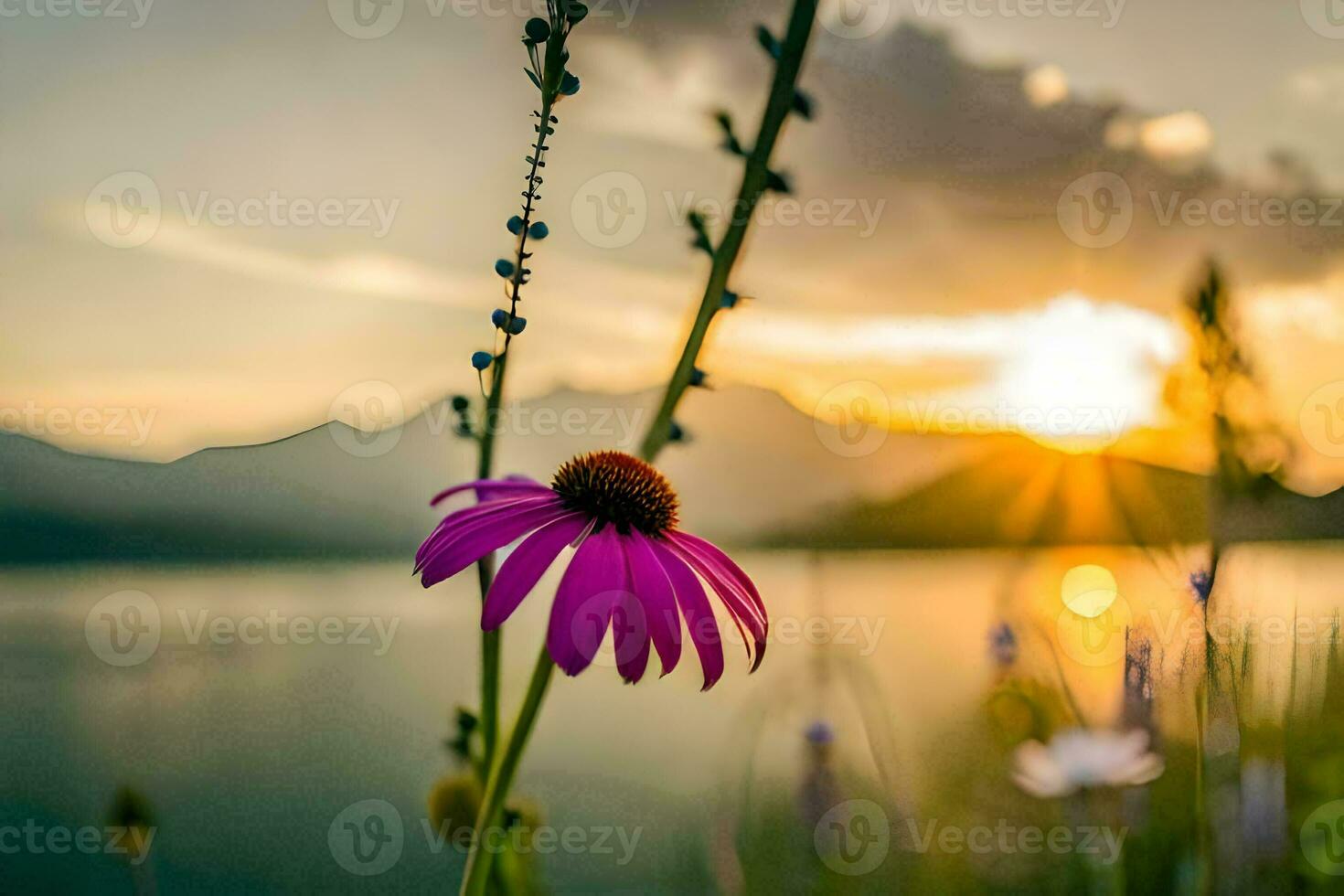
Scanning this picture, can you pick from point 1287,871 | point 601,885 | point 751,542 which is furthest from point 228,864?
point 1287,871

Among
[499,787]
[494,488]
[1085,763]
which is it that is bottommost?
[1085,763]

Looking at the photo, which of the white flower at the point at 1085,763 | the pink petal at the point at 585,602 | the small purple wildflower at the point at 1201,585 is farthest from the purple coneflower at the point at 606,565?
the white flower at the point at 1085,763

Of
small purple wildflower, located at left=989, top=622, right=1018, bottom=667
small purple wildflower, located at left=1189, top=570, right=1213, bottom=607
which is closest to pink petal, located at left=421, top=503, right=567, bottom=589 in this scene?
small purple wildflower, located at left=1189, top=570, right=1213, bottom=607

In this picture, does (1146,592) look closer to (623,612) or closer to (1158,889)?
(623,612)

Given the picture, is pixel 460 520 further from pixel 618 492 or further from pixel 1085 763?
pixel 1085 763

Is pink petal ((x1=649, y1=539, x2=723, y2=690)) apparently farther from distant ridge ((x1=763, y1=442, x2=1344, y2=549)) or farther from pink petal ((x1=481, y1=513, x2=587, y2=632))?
distant ridge ((x1=763, y1=442, x2=1344, y2=549))

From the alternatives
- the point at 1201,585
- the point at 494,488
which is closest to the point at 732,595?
the point at 494,488
